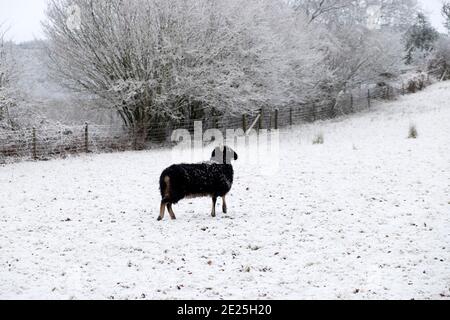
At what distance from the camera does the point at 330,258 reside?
689cm

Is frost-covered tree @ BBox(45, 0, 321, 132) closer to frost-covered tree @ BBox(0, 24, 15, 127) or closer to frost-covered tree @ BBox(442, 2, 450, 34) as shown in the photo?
frost-covered tree @ BBox(0, 24, 15, 127)

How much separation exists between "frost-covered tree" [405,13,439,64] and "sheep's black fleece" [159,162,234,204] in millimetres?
44223

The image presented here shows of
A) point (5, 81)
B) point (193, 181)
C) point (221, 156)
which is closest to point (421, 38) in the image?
point (5, 81)

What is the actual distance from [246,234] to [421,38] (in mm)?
47858

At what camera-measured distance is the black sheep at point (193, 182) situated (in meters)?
8.96

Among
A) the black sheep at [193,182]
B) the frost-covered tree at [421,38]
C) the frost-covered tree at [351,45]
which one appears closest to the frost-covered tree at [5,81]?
the black sheep at [193,182]

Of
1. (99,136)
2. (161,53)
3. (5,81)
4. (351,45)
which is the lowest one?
(99,136)

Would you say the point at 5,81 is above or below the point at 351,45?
below

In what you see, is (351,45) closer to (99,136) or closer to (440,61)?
(440,61)

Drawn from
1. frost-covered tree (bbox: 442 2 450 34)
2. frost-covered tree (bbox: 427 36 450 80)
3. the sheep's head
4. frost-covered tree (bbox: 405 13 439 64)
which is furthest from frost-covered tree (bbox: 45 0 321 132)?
frost-covered tree (bbox: 442 2 450 34)

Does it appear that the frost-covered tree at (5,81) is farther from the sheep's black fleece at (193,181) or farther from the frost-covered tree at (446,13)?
the frost-covered tree at (446,13)

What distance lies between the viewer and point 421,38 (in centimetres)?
4872

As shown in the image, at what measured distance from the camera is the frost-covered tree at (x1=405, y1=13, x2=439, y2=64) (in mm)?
47781
